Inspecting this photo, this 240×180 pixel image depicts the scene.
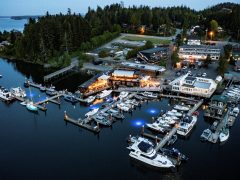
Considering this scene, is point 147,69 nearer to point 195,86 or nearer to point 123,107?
point 195,86

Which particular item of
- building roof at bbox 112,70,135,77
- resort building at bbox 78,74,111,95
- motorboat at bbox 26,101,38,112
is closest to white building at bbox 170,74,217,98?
building roof at bbox 112,70,135,77

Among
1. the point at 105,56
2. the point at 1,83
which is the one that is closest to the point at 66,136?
the point at 1,83

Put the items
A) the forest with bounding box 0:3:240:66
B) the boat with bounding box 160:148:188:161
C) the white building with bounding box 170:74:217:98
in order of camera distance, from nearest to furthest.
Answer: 1. the boat with bounding box 160:148:188:161
2. the white building with bounding box 170:74:217:98
3. the forest with bounding box 0:3:240:66

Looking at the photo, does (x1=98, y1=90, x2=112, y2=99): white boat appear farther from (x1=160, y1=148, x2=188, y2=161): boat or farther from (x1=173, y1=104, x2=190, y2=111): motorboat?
(x1=160, y1=148, x2=188, y2=161): boat

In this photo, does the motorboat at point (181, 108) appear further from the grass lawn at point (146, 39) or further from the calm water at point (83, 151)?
the grass lawn at point (146, 39)

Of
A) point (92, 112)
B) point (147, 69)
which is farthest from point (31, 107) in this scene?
point (147, 69)

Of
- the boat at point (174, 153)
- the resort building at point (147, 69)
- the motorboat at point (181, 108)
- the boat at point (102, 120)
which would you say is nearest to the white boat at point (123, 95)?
the boat at point (102, 120)
